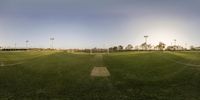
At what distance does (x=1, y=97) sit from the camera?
23.4 m

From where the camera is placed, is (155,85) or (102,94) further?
(155,85)

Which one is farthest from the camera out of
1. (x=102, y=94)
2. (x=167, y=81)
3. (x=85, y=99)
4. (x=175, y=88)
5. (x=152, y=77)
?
(x=152, y=77)

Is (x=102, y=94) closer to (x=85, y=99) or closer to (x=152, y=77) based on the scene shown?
(x=85, y=99)

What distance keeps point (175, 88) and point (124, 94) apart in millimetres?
5490

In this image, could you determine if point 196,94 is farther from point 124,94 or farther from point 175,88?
→ point 124,94

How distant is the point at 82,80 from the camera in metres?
32.4

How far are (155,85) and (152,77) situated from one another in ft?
16.5

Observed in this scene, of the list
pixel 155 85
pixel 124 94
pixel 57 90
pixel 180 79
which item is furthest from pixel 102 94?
pixel 180 79

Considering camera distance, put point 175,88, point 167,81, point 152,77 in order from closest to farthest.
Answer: point 175,88 < point 167,81 < point 152,77

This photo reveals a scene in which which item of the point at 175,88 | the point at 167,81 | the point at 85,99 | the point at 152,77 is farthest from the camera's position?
the point at 152,77

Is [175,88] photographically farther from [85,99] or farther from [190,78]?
[85,99]

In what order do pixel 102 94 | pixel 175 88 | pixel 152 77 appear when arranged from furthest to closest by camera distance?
pixel 152 77 < pixel 175 88 < pixel 102 94

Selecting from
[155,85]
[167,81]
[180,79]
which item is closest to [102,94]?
[155,85]

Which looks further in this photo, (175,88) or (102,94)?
(175,88)
